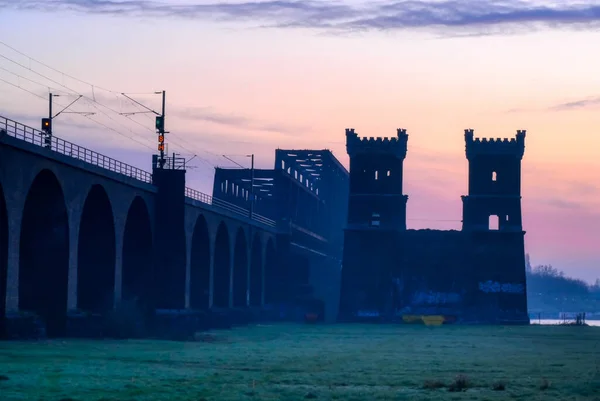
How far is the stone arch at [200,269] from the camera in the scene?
81812 mm

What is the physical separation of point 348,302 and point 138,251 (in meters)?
41.3

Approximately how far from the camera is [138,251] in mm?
67625

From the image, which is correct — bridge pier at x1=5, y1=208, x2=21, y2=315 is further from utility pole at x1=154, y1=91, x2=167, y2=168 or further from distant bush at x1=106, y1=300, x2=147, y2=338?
utility pole at x1=154, y1=91, x2=167, y2=168

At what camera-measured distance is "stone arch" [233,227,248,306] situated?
324ft

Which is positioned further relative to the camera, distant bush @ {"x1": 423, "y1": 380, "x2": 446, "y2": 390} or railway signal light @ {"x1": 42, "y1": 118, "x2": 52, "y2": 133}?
railway signal light @ {"x1": 42, "y1": 118, "x2": 52, "y2": 133}

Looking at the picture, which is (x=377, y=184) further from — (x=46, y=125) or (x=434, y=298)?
(x=46, y=125)

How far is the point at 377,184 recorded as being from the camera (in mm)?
107000

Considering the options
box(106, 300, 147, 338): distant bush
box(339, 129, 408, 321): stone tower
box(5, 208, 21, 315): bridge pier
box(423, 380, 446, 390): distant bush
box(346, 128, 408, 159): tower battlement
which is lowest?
box(423, 380, 446, 390): distant bush

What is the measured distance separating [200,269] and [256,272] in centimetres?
2435

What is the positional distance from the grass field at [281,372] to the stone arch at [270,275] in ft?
196

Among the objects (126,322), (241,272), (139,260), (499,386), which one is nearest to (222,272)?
(241,272)

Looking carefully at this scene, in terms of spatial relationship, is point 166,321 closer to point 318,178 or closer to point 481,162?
point 481,162

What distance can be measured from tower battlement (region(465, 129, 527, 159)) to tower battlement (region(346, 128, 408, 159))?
644cm

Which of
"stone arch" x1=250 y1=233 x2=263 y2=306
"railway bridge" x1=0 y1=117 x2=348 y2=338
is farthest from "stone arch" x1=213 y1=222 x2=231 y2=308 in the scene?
"stone arch" x1=250 y1=233 x2=263 y2=306
